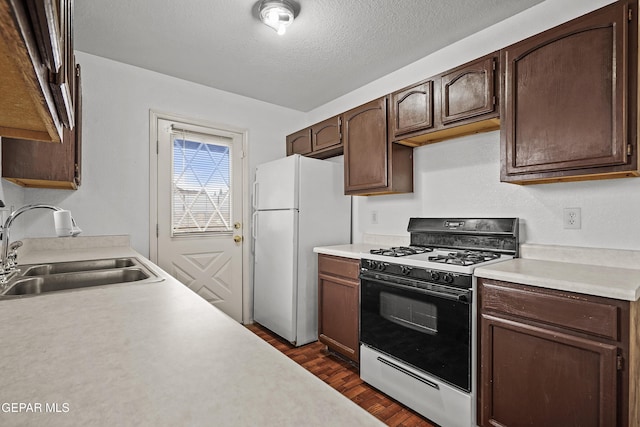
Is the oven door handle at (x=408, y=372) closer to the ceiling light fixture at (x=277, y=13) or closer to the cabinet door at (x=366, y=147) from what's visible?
the cabinet door at (x=366, y=147)

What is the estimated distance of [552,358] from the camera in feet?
4.58

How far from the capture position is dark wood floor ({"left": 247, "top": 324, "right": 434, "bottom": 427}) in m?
1.88

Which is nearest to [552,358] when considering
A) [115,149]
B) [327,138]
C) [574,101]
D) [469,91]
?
[574,101]

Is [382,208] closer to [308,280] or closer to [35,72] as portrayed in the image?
[308,280]

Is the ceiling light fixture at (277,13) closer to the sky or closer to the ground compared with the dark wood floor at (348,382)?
closer to the sky

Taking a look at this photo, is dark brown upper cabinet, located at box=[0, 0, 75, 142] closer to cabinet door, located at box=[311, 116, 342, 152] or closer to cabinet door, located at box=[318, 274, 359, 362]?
cabinet door, located at box=[318, 274, 359, 362]

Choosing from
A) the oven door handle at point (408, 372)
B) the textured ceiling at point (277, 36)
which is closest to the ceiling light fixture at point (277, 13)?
the textured ceiling at point (277, 36)

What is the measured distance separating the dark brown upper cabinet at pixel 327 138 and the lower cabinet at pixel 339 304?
1110 mm

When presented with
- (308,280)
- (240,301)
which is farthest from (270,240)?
(240,301)

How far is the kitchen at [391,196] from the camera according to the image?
71.5 inches

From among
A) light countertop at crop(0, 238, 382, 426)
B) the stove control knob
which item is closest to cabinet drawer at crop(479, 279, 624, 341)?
the stove control knob

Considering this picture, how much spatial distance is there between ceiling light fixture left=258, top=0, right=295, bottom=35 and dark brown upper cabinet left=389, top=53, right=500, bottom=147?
0.99 meters

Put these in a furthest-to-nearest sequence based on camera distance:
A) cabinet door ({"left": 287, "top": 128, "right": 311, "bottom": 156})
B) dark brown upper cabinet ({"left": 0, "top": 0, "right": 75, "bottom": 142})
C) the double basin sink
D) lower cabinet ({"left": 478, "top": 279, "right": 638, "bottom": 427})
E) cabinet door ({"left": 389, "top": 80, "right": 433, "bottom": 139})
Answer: cabinet door ({"left": 287, "top": 128, "right": 311, "bottom": 156}) → cabinet door ({"left": 389, "top": 80, "right": 433, "bottom": 139}) → the double basin sink → lower cabinet ({"left": 478, "top": 279, "right": 638, "bottom": 427}) → dark brown upper cabinet ({"left": 0, "top": 0, "right": 75, "bottom": 142})

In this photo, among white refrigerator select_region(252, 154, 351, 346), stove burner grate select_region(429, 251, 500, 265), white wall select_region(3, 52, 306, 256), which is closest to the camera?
stove burner grate select_region(429, 251, 500, 265)
